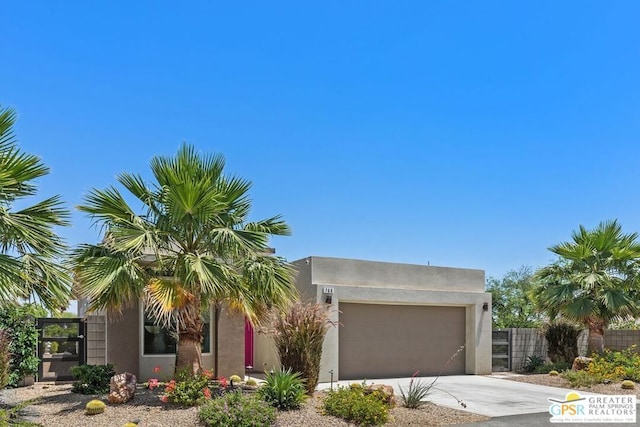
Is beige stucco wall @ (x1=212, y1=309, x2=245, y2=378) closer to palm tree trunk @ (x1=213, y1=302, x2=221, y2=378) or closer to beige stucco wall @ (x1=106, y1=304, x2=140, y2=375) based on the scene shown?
palm tree trunk @ (x1=213, y1=302, x2=221, y2=378)

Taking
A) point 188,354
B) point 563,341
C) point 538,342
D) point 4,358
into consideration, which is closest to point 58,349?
point 4,358

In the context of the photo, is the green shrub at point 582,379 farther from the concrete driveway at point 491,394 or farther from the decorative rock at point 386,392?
the decorative rock at point 386,392

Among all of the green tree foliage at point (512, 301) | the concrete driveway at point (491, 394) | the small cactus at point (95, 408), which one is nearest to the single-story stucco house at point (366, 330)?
the concrete driveway at point (491, 394)

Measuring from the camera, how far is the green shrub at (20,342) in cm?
1228

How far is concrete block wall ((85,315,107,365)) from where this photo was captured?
13.2m

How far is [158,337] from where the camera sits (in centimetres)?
1361

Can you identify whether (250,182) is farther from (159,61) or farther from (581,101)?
(581,101)

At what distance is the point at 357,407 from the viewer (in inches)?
357

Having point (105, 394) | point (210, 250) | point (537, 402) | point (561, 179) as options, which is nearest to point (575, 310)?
point (561, 179)

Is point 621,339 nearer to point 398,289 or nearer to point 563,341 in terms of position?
point 563,341

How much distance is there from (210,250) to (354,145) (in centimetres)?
588

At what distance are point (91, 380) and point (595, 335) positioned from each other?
48.4 ft

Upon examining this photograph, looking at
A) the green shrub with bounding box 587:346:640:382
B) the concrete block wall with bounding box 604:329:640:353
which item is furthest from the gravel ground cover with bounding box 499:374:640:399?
the concrete block wall with bounding box 604:329:640:353

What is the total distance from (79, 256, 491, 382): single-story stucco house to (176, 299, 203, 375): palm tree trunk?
2755mm
